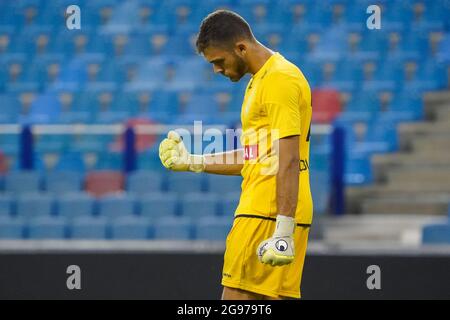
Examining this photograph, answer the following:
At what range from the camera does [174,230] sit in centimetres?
720

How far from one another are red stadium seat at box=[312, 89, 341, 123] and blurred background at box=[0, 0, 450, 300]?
19 millimetres

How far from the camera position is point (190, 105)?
8.91 metres

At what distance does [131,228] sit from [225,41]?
3.70 metres

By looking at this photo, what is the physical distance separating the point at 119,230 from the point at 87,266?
0.79 meters

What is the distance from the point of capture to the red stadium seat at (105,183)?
7605 mm

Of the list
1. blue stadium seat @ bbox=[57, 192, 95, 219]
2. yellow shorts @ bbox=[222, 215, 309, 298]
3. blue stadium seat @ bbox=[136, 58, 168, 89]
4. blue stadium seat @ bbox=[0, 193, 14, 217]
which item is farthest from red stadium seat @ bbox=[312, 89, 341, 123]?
yellow shorts @ bbox=[222, 215, 309, 298]

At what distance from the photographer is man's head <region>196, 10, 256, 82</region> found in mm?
3762

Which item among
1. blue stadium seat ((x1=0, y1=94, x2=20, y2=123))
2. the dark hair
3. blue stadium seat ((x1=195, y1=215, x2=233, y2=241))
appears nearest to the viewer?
the dark hair

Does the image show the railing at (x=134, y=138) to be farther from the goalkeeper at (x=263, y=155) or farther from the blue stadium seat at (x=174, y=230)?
the goalkeeper at (x=263, y=155)

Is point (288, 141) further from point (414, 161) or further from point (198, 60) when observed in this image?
point (198, 60)

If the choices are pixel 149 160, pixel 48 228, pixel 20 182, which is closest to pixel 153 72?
pixel 149 160

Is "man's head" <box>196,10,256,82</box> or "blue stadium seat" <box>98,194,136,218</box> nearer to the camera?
"man's head" <box>196,10,256,82</box>

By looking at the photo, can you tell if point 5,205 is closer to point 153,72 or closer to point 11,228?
point 11,228

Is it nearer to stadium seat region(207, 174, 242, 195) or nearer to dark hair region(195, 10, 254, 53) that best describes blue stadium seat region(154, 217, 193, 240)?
stadium seat region(207, 174, 242, 195)
